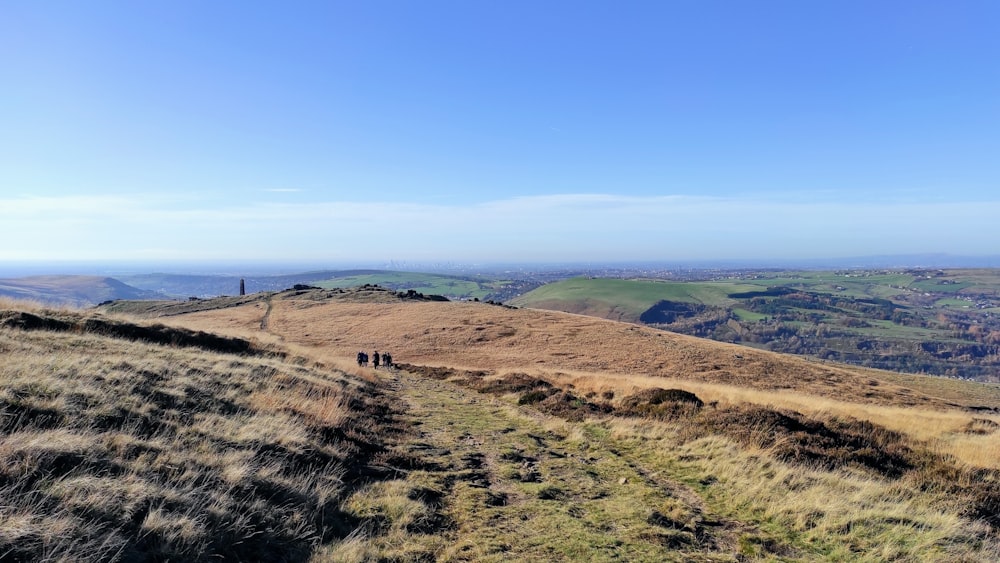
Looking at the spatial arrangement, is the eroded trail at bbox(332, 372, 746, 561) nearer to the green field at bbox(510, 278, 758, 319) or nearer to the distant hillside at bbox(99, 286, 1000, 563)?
the distant hillside at bbox(99, 286, 1000, 563)

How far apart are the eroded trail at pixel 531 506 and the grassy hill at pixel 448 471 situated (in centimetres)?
5

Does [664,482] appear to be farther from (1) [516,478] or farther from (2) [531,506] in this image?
(2) [531,506]

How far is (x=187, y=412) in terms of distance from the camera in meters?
9.08

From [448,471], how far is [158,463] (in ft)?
17.1

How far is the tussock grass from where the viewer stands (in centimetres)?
480

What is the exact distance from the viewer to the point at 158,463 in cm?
645

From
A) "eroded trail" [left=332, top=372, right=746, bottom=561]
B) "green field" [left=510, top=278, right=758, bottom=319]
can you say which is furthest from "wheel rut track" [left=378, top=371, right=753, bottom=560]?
"green field" [left=510, top=278, right=758, bottom=319]

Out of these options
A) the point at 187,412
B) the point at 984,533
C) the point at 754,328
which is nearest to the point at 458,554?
the point at 187,412

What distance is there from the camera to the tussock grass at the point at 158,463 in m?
4.80

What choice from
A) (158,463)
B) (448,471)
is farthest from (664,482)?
(158,463)

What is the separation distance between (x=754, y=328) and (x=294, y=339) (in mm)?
109774

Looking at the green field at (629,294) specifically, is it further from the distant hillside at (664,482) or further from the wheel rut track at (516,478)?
the wheel rut track at (516,478)

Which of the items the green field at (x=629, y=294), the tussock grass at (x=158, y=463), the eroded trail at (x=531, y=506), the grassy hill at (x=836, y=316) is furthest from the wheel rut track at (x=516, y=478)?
the green field at (x=629, y=294)

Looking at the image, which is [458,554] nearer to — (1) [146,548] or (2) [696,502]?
(1) [146,548]
